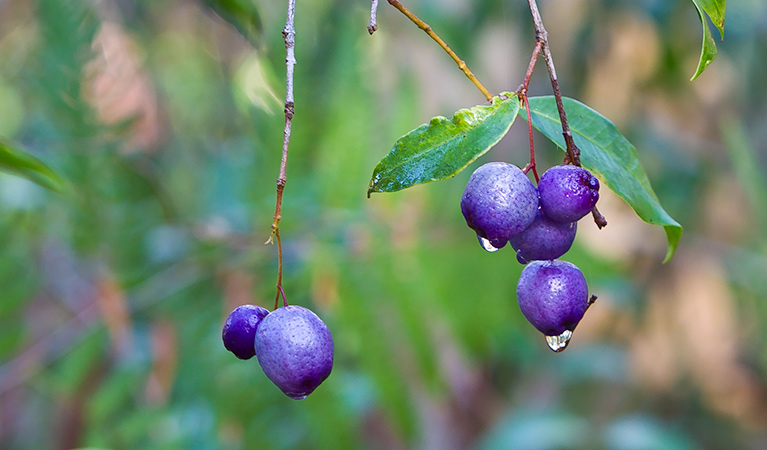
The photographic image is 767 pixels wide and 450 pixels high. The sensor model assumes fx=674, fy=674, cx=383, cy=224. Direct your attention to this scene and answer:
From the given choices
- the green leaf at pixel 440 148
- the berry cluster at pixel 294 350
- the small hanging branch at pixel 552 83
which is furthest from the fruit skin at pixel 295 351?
the small hanging branch at pixel 552 83

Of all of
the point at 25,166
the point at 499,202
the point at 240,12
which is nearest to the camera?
the point at 499,202

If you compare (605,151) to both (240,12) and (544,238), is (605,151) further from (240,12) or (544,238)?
(240,12)

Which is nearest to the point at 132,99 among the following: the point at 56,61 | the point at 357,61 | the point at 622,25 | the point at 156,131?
the point at 156,131

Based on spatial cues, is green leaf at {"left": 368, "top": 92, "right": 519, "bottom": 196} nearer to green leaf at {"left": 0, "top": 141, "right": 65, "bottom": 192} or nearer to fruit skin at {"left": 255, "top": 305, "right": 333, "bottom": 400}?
fruit skin at {"left": 255, "top": 305, "right": 333, "bottom": 400}

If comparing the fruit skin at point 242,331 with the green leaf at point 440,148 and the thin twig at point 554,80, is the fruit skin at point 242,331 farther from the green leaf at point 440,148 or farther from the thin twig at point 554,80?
the thin twig at point 554,80

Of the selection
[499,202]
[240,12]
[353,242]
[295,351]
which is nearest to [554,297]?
[499,202]

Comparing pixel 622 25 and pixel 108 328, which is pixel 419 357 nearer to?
pixel 108 328
